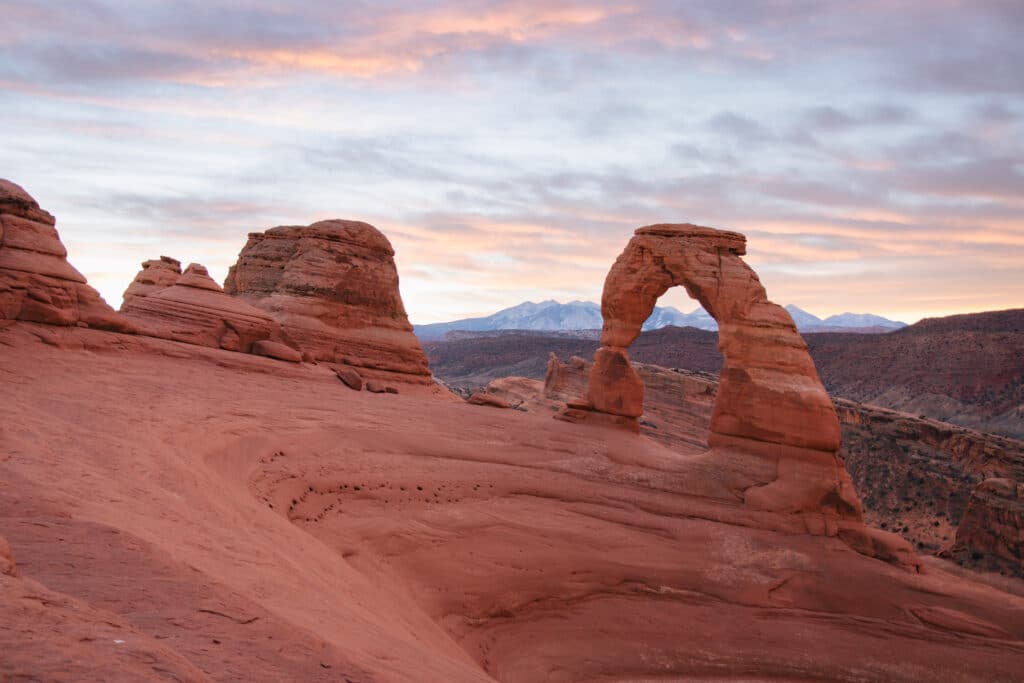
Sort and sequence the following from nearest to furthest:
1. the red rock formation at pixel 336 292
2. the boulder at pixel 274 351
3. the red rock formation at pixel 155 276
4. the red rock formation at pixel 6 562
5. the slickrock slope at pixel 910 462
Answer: the red rock formation at pixel 6 562 < the slickrock slope at pixel 910 462 < the boulder at pixel 274 351 < the red rock formation at pixel 155 276 < the red rock formation at pixel 336 292

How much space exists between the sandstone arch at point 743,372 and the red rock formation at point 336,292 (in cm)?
1031

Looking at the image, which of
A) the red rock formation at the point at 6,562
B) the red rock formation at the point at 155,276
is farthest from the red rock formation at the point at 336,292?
the red rock formation at the point at 6,562

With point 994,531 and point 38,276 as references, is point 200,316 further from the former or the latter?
point 994,531

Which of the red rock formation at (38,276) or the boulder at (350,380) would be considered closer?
the red rock formation at (38,276)

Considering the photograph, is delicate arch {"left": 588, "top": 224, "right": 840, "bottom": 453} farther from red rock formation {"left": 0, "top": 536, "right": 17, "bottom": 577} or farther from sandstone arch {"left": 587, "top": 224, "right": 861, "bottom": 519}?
red rock formation {"left": 0, "top": 536, "right": 17, "bottom": 577}

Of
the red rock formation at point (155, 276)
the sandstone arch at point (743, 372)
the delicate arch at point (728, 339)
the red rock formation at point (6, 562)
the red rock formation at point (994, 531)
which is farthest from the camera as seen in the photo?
the red rock formation at point (155, 276)

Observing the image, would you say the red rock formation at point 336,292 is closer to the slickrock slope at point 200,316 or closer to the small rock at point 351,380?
the slickrock slope at point 200,316

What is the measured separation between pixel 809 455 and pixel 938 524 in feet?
34.5

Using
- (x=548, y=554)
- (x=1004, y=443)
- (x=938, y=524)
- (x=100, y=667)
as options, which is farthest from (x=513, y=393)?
(x=100, y=667)

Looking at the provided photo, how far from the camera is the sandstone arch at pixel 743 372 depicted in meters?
13.7

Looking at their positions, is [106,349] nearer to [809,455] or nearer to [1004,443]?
[809,455]

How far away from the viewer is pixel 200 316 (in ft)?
61.7

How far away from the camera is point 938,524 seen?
21.5 m

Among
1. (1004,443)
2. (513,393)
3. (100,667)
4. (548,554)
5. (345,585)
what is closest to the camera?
(100,667)
